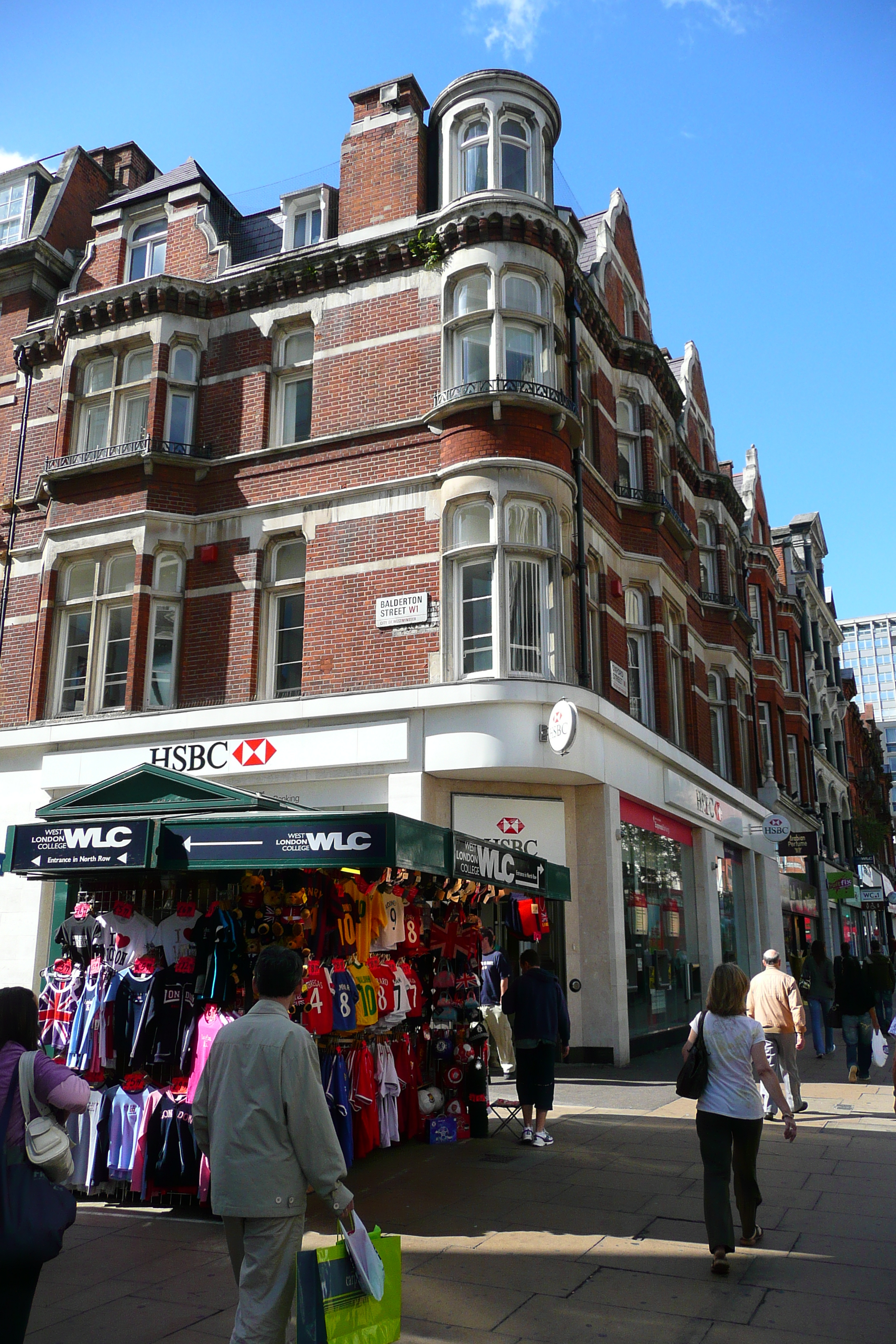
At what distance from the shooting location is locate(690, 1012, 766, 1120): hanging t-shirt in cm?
627

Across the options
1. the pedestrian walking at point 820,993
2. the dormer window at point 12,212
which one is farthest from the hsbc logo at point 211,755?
the dormer window at point 12,212

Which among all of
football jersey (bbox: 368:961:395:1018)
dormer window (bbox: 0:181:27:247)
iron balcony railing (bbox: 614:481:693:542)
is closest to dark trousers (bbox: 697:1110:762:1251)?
football jersey (bbox: 368:961:395:1018)

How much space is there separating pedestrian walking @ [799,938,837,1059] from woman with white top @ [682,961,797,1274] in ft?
27.2

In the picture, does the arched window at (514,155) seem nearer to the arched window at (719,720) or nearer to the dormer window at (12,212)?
the dormer window at (12,212)

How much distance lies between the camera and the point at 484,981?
14.8m

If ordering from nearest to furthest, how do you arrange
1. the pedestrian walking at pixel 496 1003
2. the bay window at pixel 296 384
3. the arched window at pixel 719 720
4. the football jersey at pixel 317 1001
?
the football jersey at pixel 317 1001, the pedestrian walking at pixel 496 1003, the bay window at pixel 296 384, the arched window at pixel 719 720

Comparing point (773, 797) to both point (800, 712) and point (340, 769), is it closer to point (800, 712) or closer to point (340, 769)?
point (800, 712)

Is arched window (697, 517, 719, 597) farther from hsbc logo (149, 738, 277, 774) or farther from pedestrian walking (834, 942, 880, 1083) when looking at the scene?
hsbc logo (149, 738, 277, 774)

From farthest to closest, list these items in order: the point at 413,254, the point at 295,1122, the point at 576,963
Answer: the point at 413,254 → the point at 576,963 → the point at 295,1122

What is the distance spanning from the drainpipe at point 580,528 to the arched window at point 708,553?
9.69 meters

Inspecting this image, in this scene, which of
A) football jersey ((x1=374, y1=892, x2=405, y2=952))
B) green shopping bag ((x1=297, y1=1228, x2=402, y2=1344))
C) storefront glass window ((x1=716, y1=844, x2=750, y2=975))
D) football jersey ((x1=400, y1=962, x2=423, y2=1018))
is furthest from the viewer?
storefront glass window ((x1=716, y1=844, x2=750, y2=975))

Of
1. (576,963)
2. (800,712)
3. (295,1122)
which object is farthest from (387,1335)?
(800,712)

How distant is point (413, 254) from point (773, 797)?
18424mm

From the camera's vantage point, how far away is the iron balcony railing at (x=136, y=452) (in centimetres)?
1769
